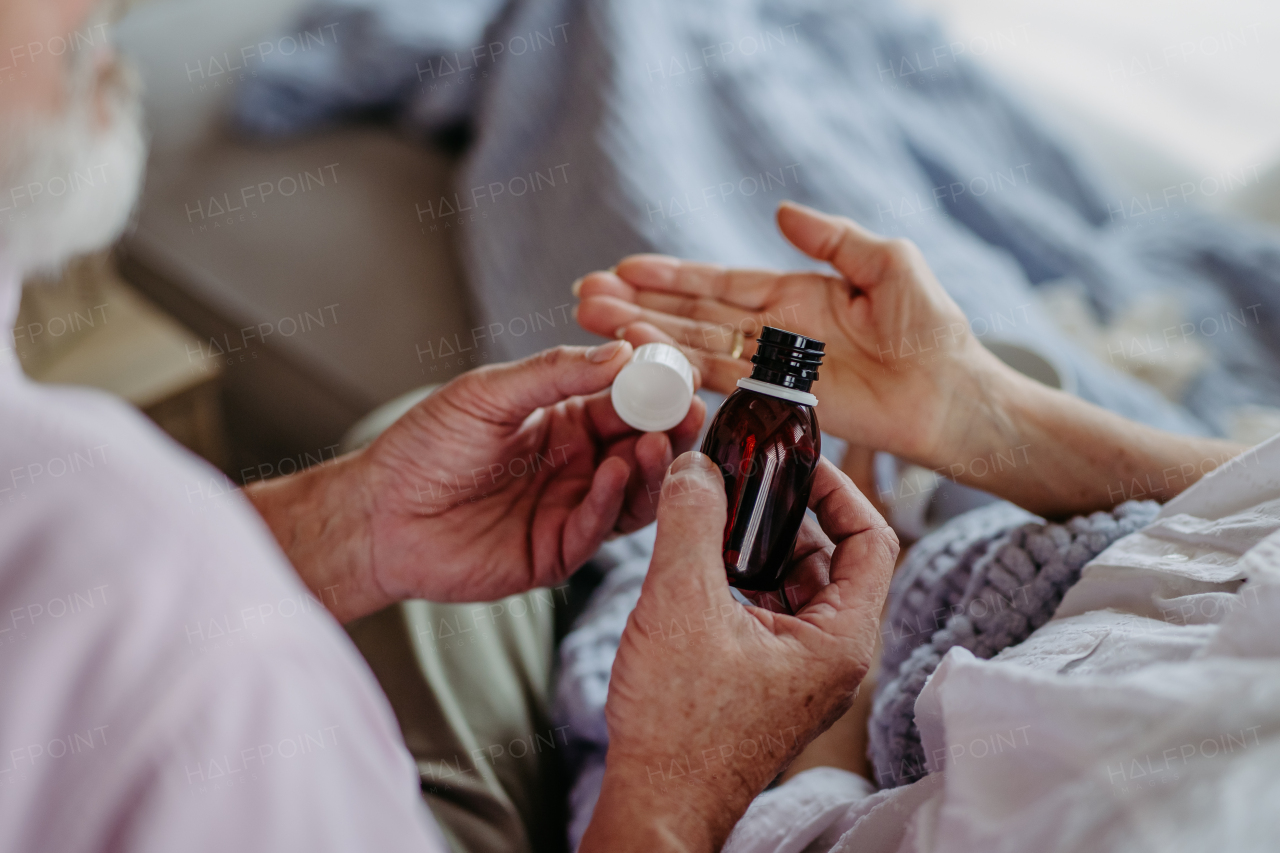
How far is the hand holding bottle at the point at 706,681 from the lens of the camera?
0.43 meters

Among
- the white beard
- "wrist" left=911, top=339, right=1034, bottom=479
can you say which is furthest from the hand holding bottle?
the white beard

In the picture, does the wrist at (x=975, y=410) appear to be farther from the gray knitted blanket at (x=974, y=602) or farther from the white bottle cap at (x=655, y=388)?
the white bottle cap at (x=655, y=388)

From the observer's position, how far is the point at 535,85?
3.40 feet

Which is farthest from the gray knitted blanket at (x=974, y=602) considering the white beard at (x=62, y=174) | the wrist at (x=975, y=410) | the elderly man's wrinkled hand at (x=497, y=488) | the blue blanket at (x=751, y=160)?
the white beard at (x=62, y=174)

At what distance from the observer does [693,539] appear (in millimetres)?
424

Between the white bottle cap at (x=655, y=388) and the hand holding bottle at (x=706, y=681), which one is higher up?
the white bottle cap at (x=655, y=388)

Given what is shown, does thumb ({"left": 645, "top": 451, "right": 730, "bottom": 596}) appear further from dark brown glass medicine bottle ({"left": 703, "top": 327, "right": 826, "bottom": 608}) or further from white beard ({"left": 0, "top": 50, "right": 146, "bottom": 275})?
white beard ({"left": 0, "top": 50, "right": 146, "bottom": 275})

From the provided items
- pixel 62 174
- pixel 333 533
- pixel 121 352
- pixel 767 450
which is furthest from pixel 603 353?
pixel 121 352

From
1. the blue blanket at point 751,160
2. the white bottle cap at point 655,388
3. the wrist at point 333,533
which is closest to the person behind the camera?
the white bottle cap at point 655,388

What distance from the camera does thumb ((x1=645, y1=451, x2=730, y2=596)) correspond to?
0.42m

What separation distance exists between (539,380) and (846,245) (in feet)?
0.93

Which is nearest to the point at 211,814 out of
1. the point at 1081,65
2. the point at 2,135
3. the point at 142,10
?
the point at 2,135

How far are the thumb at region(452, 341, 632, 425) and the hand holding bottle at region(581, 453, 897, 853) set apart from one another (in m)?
0.12

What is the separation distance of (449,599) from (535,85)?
27.4 inches
